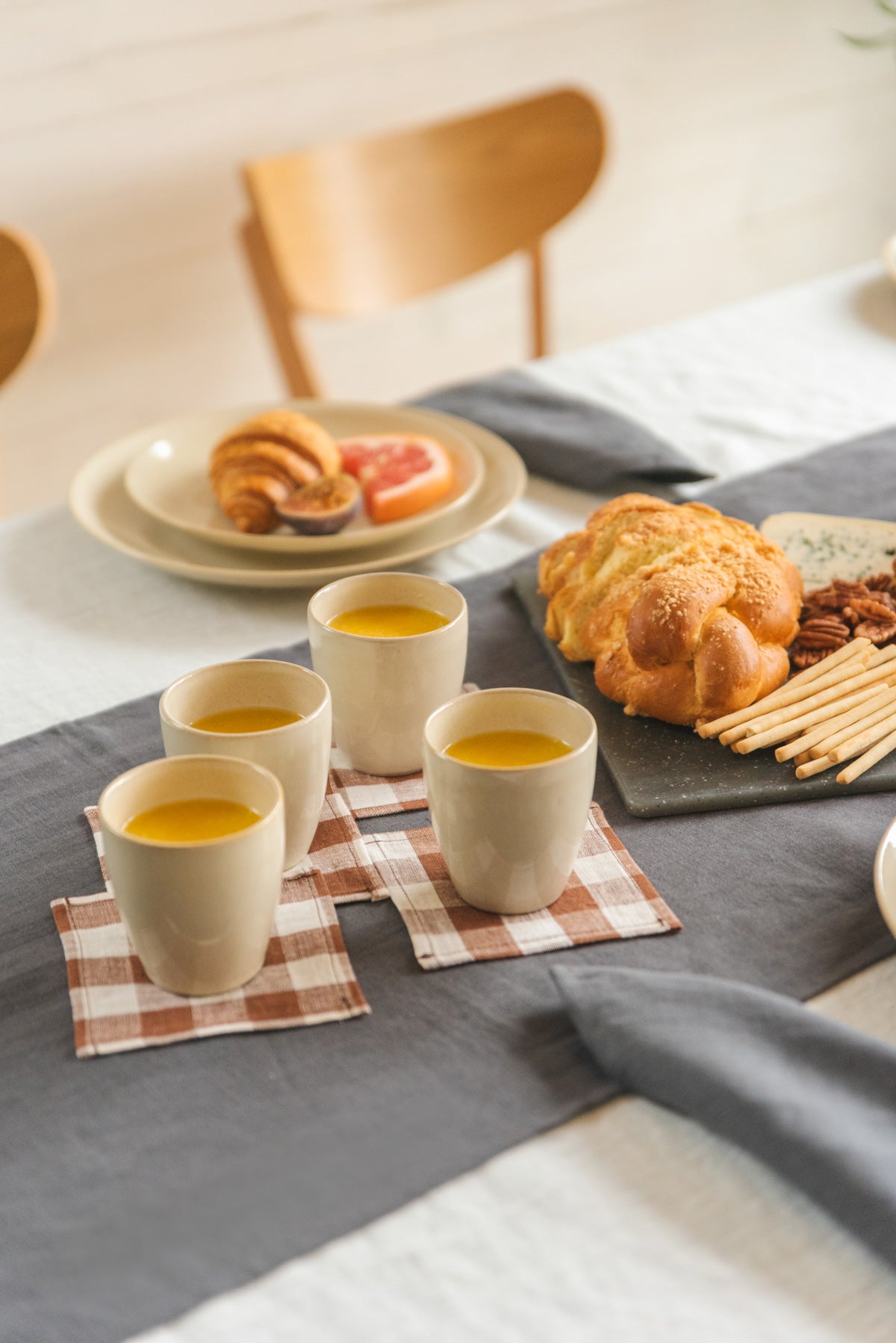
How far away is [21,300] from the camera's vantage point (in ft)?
5.51

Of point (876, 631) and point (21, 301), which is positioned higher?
point (21, 301)

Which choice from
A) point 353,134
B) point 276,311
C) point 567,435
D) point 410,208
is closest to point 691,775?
point 567,435

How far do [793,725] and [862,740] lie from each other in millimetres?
46

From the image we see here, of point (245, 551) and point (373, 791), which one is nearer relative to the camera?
point (373, 791)

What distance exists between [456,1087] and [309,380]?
1.58m

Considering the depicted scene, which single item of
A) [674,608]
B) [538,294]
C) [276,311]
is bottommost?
[538,294]

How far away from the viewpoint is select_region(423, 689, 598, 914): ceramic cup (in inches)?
26.4

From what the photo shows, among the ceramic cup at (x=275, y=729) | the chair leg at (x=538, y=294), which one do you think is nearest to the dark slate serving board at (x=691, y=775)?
the ceramic cup at (x=275, y=729)

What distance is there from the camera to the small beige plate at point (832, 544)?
1054mm

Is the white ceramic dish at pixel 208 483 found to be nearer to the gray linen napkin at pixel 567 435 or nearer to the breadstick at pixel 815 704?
the gray linen napkin at pixel 567 435

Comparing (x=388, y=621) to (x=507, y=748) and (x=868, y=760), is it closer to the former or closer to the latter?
(x=507, y=748)

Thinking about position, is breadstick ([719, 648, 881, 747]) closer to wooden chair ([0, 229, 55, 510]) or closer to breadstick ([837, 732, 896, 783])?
breadstick ([837, 732, 896, 783])

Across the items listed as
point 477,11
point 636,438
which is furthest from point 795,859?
point 477,11

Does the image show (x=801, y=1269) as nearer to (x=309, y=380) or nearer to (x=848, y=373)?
(x=848, y=373)
